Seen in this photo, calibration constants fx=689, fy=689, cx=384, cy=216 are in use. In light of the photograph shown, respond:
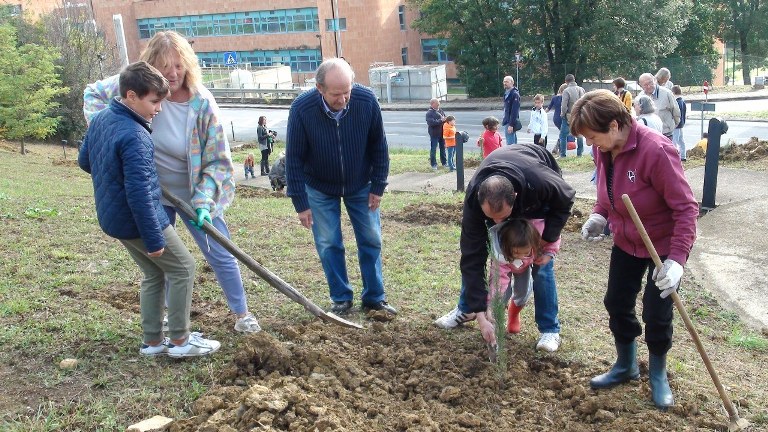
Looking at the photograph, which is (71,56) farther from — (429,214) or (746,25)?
(746,25)

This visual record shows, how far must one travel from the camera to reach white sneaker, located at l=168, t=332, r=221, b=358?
414cm

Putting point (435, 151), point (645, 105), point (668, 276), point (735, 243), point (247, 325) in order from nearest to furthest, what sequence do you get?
point (668, 276), point (247, 325), point (735, 243), point (645, 105), point (435, 151)

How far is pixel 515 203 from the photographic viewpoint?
3.86 metres

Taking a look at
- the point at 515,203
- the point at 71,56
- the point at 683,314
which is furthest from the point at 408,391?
the point at 71,56

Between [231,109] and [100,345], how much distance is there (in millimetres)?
39104

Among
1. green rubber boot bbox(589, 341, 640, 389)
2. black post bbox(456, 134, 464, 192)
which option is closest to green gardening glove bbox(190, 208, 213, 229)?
green rubber boot bbox(589, 341, 640, 389)

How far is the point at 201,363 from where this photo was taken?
162 inches

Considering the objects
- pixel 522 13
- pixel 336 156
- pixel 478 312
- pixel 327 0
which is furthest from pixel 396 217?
pixel 327 0

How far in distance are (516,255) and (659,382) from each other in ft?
3.44

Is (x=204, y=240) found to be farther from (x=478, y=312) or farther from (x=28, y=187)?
(x=28, y=187)

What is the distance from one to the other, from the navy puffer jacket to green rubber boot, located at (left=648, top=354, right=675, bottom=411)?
2.79 meters

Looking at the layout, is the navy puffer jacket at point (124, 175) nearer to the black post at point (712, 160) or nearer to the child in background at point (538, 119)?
the black post at point (712, 160)

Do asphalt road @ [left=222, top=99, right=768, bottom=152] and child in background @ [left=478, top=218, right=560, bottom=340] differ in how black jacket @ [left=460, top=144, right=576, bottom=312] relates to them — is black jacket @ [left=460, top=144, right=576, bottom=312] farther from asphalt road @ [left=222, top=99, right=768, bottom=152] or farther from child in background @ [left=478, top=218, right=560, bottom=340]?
asphalt road @ [left=222, top=99, right=768, bottom=152]

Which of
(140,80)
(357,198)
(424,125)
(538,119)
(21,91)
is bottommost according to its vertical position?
(424,125)
